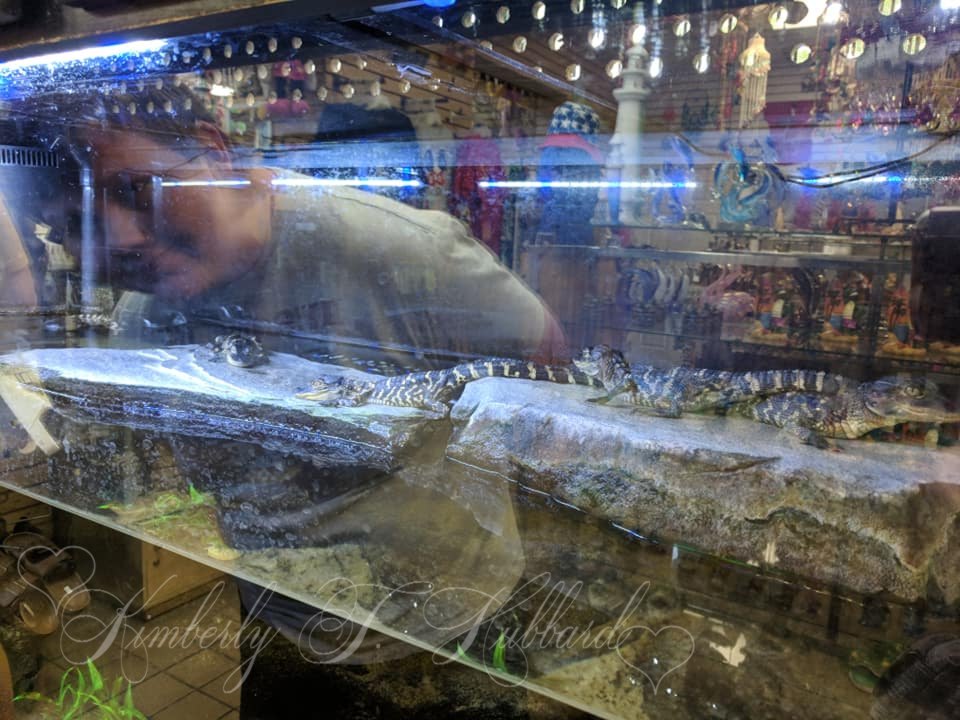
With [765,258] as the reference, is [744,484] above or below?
below

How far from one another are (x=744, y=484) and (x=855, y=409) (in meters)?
0.25

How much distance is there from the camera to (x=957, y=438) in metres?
1.07

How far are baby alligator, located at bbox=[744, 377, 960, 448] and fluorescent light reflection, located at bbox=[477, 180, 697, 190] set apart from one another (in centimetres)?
45

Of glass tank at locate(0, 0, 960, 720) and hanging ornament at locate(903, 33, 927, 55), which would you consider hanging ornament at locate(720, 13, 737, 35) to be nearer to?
glass tank at locate(0, 0, 960, 720)

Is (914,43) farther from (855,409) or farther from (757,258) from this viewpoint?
(855,409)

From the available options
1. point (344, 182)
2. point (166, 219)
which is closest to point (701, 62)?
point (344, 182)

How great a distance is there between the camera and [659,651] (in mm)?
929

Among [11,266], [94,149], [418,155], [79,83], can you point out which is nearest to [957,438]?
[418,155]

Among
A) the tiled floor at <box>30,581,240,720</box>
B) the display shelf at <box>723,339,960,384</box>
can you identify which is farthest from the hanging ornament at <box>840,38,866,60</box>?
the tiled floor at <box>30,581,240,720</box>

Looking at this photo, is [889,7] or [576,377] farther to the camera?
[576,377]

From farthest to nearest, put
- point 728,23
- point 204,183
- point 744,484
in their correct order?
1. point 204,183
2. point 744,484
3. point 728,23

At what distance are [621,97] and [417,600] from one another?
962 mm

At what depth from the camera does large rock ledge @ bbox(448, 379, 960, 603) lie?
39.2 inches

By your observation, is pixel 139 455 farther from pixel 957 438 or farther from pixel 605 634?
pixel 957 438
